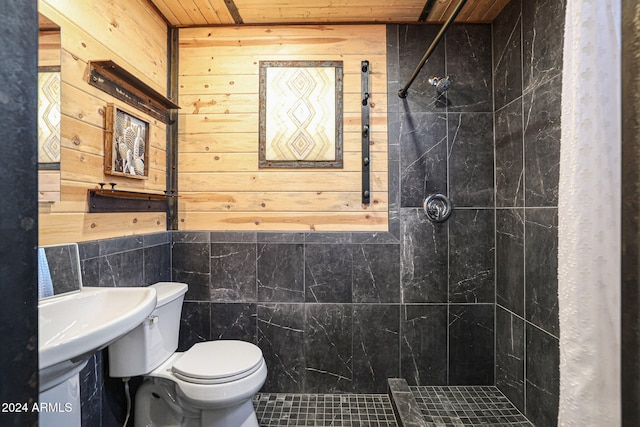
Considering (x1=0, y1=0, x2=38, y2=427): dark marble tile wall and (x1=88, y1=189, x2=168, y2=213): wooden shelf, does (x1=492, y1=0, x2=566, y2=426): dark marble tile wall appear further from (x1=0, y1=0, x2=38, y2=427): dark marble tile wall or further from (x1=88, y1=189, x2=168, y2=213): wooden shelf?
(x1=88, y1=189, x2=168, y2=213): wooden shelf

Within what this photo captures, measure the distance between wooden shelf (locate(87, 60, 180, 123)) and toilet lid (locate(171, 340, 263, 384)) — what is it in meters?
1.43

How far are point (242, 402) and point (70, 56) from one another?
177 centimetres

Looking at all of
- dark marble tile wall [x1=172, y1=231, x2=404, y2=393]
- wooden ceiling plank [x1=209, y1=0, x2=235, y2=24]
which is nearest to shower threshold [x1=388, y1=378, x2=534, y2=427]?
dark marble tile wall [x1=172, y1=231, x2=404, y2=393]

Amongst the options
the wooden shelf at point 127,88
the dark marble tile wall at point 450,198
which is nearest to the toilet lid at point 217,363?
the dark marble tile wall at point 450,198

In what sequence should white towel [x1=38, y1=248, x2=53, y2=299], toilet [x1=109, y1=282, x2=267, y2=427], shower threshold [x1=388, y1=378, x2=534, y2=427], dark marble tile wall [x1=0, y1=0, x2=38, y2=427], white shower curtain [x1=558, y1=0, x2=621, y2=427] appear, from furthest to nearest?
shower threshold [x1=388, y1=378, x2=534, y2=427] < toilet [x1=109, y1=282, x2=267, y2=427] < white towel [x1=38, y1=248, x2=53, y2=299] < white shower curtain [x1=558, y1=0, x2=621, y2=427] < dark marble tile wall [x1=0, y1=0, x2=38, y2=427]

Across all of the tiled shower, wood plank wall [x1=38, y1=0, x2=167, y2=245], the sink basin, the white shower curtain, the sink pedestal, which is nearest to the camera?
the white shower curtain

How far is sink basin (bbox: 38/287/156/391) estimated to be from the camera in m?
0.71

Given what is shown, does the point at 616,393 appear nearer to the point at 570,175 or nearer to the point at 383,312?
Result: the point at 570,175

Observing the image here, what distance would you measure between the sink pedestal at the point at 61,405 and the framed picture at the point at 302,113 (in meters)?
1.45

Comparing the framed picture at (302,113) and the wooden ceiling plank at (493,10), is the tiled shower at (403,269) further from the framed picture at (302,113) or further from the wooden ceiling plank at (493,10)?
the framed picture at (302,113)

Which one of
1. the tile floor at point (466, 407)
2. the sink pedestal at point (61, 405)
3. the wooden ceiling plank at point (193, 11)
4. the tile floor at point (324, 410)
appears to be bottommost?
the tile floor at point (324, 410)

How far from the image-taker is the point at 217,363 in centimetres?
141

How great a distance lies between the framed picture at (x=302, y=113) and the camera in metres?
1.88

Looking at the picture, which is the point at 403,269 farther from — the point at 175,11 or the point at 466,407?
the point at 175,11
